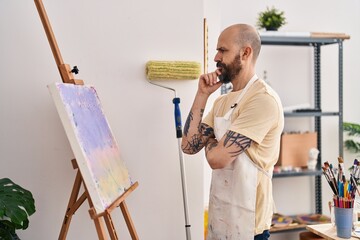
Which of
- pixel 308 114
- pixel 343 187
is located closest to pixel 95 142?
pixel 343 187

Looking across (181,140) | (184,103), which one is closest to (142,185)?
(181,140)

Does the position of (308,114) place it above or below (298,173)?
above

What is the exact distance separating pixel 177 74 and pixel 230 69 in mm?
432

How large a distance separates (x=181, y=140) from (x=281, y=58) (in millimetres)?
1509

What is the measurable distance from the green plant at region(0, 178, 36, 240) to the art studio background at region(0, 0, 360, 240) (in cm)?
27

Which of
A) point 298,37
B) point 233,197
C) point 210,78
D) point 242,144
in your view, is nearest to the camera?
point 242,144

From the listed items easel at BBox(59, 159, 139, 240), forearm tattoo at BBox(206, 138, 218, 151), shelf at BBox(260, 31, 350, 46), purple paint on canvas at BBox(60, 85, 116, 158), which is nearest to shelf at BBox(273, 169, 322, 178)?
shelf at BBox(260, 31, 350, 46)

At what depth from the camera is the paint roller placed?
2111mm

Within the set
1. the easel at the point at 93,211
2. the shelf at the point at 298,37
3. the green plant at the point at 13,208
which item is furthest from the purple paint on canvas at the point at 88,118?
the shelf at the point at 298,37

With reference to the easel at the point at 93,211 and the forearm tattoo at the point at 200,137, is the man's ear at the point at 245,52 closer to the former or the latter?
the forearm tattoo at the point at 200,137

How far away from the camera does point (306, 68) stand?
3.34 metres

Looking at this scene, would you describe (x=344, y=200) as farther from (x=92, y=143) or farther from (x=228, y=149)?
(x=92, y=143)

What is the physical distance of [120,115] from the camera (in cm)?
215

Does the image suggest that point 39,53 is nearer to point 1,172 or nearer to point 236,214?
point 1,172
